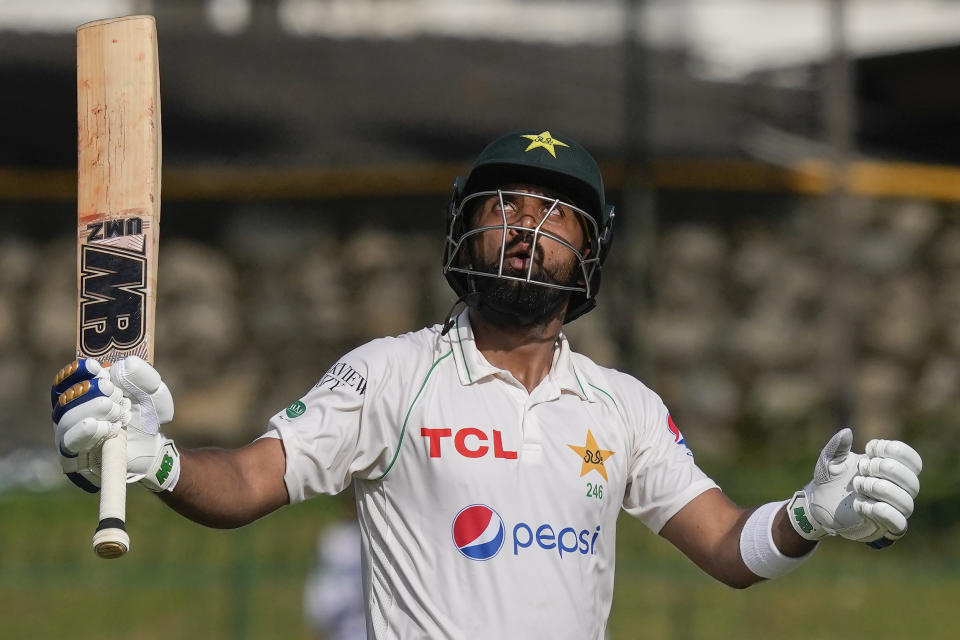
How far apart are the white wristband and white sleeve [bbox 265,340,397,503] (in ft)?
2.97

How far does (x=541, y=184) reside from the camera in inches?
151

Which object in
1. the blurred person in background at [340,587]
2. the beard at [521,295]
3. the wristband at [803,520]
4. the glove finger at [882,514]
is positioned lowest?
the blurred person in background at [340,587]

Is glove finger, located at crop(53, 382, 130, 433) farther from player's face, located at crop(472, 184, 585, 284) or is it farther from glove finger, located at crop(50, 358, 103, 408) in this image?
player's face, located at crop(472, 184, 585, 284)

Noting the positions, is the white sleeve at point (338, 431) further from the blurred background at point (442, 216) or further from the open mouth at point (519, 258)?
the blurred background at point (442, 216)

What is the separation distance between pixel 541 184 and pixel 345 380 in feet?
2.34

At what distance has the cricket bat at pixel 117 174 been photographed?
11.6 ft

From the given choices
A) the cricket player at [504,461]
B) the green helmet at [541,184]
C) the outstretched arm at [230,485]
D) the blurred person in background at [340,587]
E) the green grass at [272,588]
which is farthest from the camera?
the green grass at [272,588]

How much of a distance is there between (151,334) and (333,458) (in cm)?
51

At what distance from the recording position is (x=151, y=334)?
11.5ft

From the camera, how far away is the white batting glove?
11.1ft

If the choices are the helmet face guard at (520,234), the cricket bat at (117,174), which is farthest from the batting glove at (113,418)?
the helmet face guard at (520,234)

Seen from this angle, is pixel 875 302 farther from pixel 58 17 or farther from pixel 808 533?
pixel 808 533

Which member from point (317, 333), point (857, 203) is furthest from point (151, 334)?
point (857, 203)

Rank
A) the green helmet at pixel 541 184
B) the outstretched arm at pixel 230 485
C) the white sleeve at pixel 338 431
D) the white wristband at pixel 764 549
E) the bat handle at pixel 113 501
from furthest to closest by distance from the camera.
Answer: the green helmet at pixel 541 184 < the white wristband at pixel 764 549 < the white sleeve at pixel 338 431 < the outstretched arm at pixel 230 485 < the bat handle at pixel 113 501
